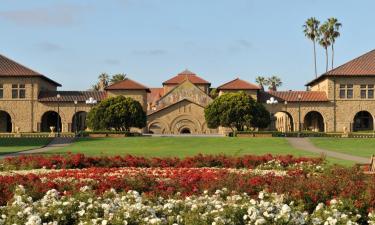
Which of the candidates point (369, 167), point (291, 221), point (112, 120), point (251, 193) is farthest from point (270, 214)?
point (112, 120)

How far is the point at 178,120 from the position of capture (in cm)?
6906

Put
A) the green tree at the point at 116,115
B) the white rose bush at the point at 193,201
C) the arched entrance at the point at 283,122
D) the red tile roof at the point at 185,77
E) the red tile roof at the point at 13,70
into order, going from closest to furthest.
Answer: the white rose bush at the point at 193,201 < the green tree at the point at 116,115 < the red tile roof at the point at 13,70 < the arched entrance at the point at 283,122 < the red tile roof at the point at 185,77

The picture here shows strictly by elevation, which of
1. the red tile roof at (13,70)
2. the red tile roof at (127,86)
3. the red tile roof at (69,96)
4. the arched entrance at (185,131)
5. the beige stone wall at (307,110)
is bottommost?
the arched entrance at (185,131)

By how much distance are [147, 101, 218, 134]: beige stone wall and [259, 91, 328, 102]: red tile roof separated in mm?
7559

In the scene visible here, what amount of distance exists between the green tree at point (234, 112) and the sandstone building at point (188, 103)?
225 inches

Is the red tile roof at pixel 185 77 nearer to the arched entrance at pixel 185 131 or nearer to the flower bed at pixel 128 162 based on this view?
the arched entrance at pixel 185 131

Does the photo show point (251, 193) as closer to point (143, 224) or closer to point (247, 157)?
point (143, 224)

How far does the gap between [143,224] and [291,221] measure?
1.99m

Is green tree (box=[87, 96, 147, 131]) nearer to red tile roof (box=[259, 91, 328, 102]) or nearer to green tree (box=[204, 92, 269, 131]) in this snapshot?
green tree (box=[204, 92, 269, 131])

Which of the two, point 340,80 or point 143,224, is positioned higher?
point 340,80

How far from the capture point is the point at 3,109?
217 feet

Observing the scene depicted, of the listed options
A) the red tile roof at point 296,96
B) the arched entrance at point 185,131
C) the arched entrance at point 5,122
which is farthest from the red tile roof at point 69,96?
the red tile roof at point 296,96

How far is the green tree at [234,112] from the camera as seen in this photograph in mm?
57594

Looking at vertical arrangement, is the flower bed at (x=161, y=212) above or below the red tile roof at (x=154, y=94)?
below
